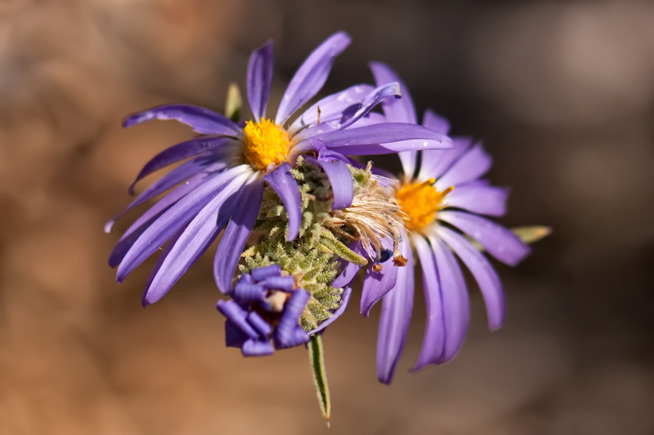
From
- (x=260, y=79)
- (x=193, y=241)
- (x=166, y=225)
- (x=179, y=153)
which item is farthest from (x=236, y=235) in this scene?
(x=260, y=79)

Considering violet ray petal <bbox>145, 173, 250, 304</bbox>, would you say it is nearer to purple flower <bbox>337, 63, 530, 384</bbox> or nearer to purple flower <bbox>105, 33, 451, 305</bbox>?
purple flower <bbox>105, 33, 451, 305</bbox>

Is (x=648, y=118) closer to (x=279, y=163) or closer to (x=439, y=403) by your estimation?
(x=439, y=403)

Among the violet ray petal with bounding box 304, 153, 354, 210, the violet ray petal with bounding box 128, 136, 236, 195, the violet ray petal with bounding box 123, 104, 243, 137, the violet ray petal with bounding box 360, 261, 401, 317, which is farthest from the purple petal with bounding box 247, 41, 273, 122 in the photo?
the violet ray petal with bounding box 360, 261, 401, 317

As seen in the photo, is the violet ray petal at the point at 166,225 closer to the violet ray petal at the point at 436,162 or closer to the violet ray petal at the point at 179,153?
the violet ray petal at the point at 179,153

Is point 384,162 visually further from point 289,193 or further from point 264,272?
point 264,272

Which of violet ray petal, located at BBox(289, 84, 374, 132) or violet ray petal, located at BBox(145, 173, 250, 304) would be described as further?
violet ray petal, located at BBox(289, 84, 374, 132)

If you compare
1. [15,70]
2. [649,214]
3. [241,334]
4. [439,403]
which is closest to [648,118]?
[649,214]

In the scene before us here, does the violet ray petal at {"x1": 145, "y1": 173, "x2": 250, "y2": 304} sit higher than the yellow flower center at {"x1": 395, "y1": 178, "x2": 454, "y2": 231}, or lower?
higher
